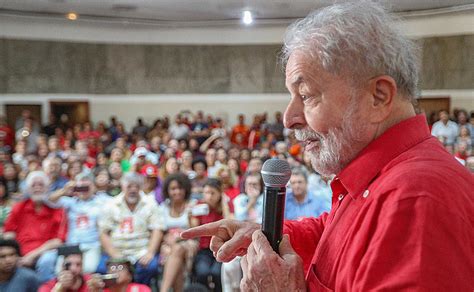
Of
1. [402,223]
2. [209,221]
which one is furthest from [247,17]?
[402,223]

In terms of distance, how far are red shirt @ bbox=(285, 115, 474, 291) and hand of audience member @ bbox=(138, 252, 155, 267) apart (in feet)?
11.9

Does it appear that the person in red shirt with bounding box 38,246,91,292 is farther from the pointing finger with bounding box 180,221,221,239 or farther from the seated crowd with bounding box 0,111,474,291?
the pointing finger with bounding box 180,221,221,239

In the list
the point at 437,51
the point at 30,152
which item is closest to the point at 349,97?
the point at 30,152

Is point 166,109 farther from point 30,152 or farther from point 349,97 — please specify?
point 349,97

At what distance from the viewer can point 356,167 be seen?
44.4 inches

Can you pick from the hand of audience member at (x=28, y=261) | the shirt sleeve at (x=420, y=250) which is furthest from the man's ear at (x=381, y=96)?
the hand of audience member at (x=28, y=261)

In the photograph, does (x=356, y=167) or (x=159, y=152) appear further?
(x=159, y=152)

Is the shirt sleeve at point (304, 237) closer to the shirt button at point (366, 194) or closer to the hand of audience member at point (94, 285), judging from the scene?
the shirt button at point (366, 194)

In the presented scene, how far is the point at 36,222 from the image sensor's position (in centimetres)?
480

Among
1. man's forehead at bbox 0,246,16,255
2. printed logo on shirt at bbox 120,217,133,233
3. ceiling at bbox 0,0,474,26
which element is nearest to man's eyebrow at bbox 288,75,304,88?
man's forehead at bbox 0,246,16,255

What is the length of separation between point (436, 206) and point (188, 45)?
15.2m

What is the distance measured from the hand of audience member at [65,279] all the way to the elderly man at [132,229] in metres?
0.91

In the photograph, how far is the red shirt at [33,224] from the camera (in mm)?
4730

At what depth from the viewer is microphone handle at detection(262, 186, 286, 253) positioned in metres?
1.19
